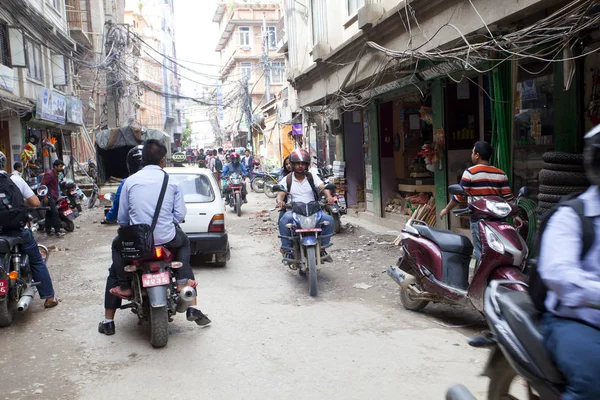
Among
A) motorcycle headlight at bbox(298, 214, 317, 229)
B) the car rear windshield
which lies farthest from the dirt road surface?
the car rear windshield

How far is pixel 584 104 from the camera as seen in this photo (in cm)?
611

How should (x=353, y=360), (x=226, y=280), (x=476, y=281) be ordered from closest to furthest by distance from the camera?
(x=353, y=360) < (x=476, y=281) < (x=226, y=280)

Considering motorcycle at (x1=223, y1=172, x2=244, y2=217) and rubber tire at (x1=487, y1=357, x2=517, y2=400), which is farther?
motorcycle at (x1=223, y1=172, x2=244, y2=217)

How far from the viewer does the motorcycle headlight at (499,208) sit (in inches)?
188

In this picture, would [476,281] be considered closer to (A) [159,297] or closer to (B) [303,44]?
(A) [159,297]

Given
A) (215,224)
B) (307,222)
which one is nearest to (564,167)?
(307,222)

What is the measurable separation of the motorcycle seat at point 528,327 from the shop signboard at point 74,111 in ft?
69.8

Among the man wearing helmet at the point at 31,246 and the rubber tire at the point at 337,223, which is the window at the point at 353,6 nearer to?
the rubber tire at the point at 337,223

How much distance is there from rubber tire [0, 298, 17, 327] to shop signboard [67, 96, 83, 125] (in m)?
17.1

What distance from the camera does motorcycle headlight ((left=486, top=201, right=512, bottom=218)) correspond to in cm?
478

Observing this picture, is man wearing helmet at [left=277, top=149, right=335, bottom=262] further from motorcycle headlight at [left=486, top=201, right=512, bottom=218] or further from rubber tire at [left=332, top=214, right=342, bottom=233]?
rubber tire at [left=332, top=214, right=342, bottom=233]

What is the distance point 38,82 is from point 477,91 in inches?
624

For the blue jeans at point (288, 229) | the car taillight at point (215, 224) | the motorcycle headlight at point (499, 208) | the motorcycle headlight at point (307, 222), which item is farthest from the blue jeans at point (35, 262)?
the motorcycle headlight at point (499, 208)

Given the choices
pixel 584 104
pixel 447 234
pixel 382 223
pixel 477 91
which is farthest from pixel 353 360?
pixel 382 223
